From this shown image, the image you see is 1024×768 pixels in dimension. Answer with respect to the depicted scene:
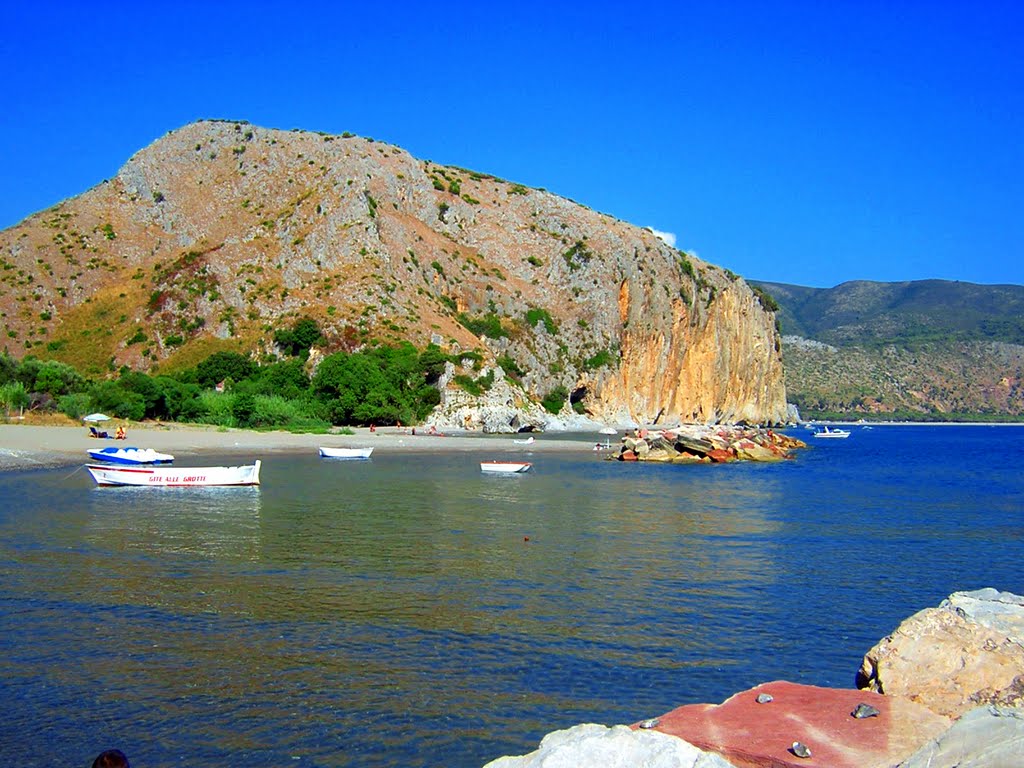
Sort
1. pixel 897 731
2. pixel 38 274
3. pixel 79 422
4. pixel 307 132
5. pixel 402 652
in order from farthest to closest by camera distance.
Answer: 1. pixel 307 132
2. pixel 38 274
3. pixel 79 422
4. pixel 402 652
5. pixel 897 731

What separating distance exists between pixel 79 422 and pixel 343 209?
46279mm

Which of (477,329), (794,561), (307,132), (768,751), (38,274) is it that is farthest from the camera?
(307,132)

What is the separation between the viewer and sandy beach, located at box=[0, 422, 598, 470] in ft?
139

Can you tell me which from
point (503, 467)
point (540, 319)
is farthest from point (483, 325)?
point (503, 467)

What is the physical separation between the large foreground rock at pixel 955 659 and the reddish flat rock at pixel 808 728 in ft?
1.26

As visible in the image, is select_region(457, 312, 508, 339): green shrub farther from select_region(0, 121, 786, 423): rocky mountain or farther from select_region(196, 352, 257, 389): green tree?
select_region(196, 352, 257, 389): green tree

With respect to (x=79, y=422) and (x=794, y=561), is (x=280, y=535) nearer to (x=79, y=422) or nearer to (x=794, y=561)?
(x=794, y=561)

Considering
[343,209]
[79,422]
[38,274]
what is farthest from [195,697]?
[38,274]

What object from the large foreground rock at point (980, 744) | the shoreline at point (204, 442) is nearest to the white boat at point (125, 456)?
the shoreline at point (204, 442)

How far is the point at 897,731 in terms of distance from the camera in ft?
26.2

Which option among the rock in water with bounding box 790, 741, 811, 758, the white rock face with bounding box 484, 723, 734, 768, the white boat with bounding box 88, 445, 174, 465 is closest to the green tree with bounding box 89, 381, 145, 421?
the white boat with bounding box 88, 445, 174, 465

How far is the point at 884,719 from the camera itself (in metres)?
8.34

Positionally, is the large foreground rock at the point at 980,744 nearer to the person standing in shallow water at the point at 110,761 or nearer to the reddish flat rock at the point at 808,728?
the reddish flat rock at the point at 808,728

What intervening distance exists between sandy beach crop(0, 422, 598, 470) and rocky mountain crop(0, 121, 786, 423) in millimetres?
20302
